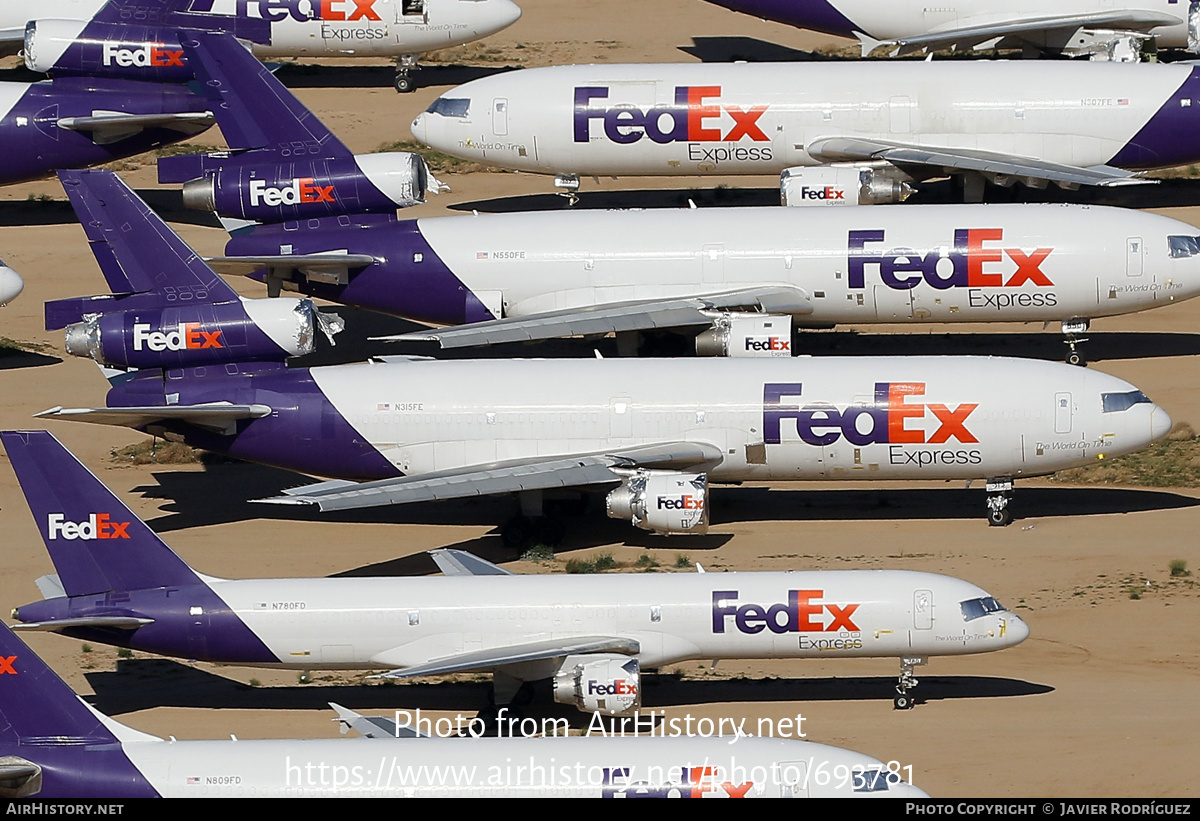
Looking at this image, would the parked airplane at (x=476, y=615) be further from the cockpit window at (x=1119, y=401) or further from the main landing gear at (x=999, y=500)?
the cockpit window at (x=1119, y=401)

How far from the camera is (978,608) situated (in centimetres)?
5319

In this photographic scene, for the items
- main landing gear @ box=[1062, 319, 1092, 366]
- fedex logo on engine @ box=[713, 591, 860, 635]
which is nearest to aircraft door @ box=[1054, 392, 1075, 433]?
main landing gear @ box=[1062, 319, 1092, 366]

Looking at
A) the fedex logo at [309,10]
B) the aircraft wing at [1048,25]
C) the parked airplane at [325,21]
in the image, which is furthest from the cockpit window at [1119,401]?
the fedex logo at [309,10]

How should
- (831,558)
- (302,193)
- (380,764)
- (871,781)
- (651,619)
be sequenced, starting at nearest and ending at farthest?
(871,781)
(380,764)
(651,619)
(831,558)
(302,193)

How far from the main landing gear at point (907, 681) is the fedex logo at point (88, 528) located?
17.7 meters

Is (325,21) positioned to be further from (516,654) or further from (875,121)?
(516,654)

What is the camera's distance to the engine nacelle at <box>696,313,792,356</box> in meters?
67.5

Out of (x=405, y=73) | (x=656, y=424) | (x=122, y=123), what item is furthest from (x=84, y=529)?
(x=405, y=73)

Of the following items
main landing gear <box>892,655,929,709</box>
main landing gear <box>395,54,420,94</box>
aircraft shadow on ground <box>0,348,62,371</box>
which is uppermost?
main landing gear <box>395,54,420,94</box>

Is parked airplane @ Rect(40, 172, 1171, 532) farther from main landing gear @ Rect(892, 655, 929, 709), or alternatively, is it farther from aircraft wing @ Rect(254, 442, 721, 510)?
main landing gear @ Rect(892, 655, 929, 709)

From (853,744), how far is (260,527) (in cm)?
2052

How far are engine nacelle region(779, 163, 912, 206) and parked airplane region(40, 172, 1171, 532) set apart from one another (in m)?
12.6

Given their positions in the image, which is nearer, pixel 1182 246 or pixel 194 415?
pixel 194 415

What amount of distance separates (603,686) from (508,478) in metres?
11.0
